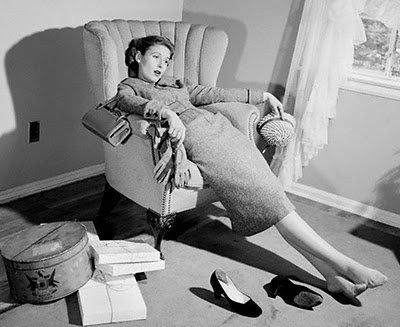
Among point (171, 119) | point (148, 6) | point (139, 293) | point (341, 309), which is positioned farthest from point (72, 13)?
point (341, 309)

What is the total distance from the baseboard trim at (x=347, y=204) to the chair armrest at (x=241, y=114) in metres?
0.89

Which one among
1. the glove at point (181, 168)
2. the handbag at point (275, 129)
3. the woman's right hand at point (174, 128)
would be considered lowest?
the glove at point (181, 168)

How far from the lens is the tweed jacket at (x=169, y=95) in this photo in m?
2.42

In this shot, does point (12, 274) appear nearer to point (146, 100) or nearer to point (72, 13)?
point (146, 100)

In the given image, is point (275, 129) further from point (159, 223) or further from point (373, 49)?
point (373, 49)

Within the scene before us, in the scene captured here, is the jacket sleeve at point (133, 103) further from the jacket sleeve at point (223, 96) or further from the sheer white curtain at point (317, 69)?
the sheer white curtain at point (317, 69)

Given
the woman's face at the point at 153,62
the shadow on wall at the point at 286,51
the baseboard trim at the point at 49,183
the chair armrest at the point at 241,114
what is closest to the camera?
the woman's face at the point at 153,62

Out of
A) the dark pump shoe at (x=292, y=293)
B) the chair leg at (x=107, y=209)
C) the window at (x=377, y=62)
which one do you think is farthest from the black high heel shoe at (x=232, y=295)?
the window at (x=377, y=62)

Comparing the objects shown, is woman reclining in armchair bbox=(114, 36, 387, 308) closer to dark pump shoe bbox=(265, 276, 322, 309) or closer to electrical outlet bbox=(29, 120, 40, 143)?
dark pump shoe bbox=(265, 276, 322, 309)

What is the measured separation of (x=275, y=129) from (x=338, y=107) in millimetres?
747

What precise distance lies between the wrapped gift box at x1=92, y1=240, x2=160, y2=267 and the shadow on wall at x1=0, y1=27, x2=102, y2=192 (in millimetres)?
941

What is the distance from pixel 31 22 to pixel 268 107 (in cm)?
125

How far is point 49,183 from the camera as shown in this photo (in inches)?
126

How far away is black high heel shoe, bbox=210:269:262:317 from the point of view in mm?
2188
